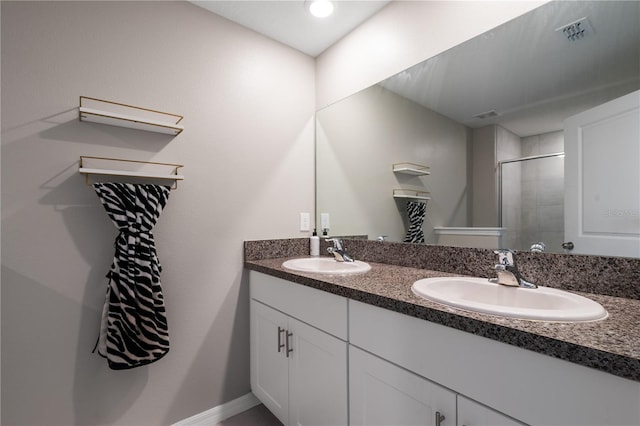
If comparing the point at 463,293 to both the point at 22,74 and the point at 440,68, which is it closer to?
the point at 440,68

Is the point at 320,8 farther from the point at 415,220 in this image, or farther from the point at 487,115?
the point at 415,220

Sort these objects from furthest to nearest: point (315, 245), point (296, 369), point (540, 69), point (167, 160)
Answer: point (315, 245) < point (167, 160) < point (296, 369) < point (540, 69)

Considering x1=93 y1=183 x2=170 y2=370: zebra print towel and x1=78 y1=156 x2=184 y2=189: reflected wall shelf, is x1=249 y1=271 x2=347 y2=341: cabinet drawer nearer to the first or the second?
x1=93 y1=183 x2=170 y2=370: zebra print towel

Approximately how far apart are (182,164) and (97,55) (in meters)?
0.59

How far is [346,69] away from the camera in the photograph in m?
1.96

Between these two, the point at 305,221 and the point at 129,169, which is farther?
the point at 305,221

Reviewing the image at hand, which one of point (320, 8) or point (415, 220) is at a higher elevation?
point (320, 8)

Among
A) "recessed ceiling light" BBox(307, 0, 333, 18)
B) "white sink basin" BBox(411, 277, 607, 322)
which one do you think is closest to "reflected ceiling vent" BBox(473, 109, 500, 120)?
Result: "white sink basin" BBox(411, 277, 607, 322)

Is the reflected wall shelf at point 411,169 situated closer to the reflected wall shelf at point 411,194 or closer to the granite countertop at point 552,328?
the reflected wall shelf at point 411,194

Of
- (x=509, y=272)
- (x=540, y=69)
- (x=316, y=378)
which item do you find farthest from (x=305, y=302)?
(x=540, y=69)

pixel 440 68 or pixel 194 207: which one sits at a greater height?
pixel 440 68

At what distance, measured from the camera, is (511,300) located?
1.07m

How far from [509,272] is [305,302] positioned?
0.81 m

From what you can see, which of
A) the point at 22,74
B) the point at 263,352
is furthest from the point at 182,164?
A: the point at 263,352
